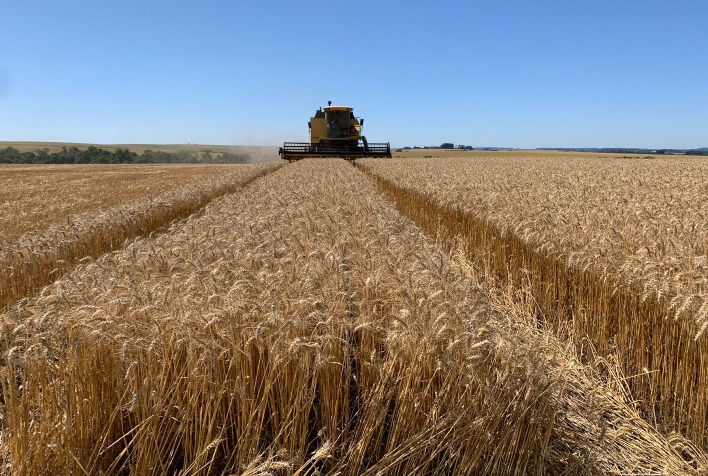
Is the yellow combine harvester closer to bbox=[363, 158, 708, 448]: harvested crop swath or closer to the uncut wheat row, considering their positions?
bbox=[363, 158, 708, 448]: harvested crop swath

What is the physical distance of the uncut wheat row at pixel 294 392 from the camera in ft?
7.36

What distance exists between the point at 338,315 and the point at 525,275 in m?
3.59

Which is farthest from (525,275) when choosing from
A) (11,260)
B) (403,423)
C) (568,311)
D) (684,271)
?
(11,260)

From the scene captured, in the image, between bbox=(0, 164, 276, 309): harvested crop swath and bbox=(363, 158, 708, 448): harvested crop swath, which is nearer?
bbox=(363, 158, 708, 448): harvested crop swath

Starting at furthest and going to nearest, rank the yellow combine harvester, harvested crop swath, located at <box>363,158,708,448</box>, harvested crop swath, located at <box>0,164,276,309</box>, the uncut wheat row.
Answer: the yellow combine harvester, harvested crop swath, located at <box>0,164,276,309</box>, harvested crop swath, located at <box>363,158,708,448</box>, the uncut wheat row

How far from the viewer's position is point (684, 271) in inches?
143

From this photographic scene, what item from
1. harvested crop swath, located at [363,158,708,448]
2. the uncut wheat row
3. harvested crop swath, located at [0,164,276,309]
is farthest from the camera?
harvested crop swath, located at [0,164,276,309]

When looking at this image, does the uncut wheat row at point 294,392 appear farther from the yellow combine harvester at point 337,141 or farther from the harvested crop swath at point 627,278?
the yellow combine harvester at point 337,141

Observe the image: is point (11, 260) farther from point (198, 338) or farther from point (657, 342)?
point (657, 342)

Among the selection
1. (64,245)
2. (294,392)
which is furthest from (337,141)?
(294,392)

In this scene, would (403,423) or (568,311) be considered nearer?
(403,423)

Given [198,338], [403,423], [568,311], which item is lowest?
[568,311]

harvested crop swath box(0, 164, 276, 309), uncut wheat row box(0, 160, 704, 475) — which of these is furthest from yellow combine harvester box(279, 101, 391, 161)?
uncut wheat row box(0, 160, 704, 475)

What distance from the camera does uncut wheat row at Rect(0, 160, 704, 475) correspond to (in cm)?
224
